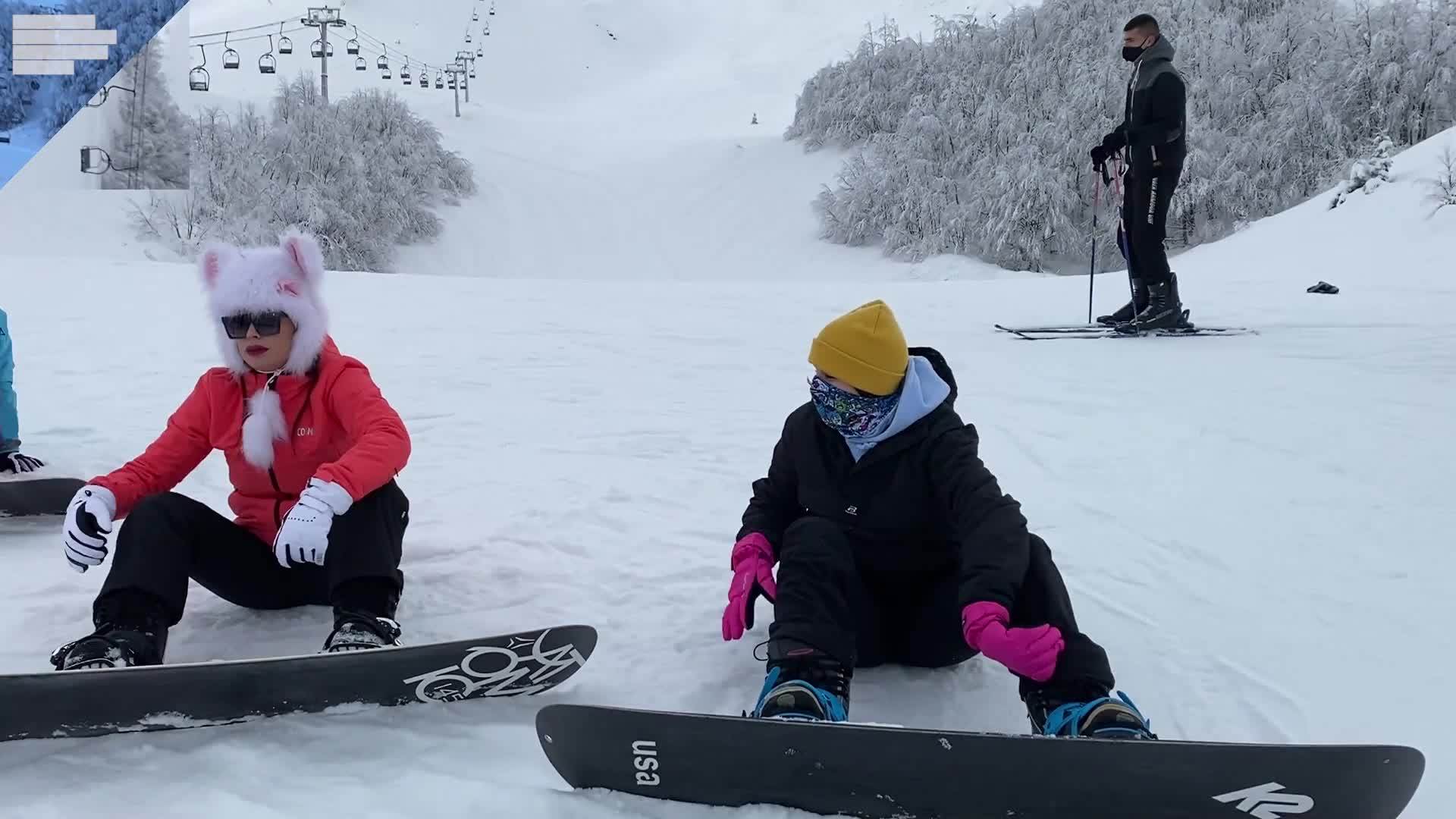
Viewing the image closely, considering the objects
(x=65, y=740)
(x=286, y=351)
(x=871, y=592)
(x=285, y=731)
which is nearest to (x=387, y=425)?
(x=286, y=351)

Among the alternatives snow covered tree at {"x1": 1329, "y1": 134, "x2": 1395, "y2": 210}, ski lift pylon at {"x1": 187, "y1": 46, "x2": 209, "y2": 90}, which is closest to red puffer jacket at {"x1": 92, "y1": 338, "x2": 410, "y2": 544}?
snow covered tree at {"x1": 1329, "y1": 134, "x2": 1395, "y2": 210}

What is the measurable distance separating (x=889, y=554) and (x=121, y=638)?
168cm

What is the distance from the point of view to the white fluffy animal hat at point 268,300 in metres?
2.55

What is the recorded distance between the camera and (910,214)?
2073 cm

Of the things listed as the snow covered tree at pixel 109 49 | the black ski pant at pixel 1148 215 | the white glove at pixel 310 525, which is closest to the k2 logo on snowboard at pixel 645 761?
the white glove at pixel 310 525

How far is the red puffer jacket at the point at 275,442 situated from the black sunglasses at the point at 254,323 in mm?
125

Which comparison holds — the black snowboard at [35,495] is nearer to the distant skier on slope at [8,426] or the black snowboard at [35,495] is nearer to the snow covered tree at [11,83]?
the distant skier on slope at [8,426]

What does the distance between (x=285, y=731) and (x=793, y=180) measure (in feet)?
75.6

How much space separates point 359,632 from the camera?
2346 millimetres

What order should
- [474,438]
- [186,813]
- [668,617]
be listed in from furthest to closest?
[474,438] → [668,617] → [186,813]

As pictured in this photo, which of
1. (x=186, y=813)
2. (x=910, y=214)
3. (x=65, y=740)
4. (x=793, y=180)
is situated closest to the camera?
(x=186, y=813)

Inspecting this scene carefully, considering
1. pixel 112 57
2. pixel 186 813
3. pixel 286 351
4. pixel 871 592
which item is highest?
pixel 112 57

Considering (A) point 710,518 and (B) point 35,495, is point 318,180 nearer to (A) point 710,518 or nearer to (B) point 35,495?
(B) point 35,495

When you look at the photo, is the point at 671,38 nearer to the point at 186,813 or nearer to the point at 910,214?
the point at 910,214
